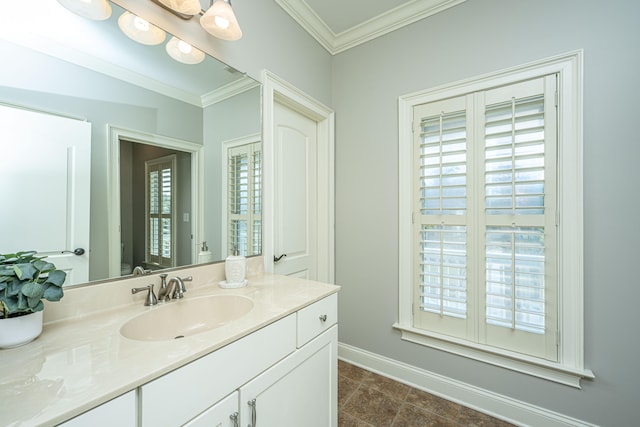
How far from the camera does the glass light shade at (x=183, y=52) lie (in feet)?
3.73

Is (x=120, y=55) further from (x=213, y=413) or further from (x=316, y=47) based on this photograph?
(x=316, y=47)

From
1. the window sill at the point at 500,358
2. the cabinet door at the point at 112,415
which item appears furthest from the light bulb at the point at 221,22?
the window sill at the point at 500,358

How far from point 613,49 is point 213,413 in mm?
2293

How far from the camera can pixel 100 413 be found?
1.61 ft

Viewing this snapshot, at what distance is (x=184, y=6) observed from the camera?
1.09m

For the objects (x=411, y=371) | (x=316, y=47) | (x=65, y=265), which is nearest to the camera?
(x=65, y=265)

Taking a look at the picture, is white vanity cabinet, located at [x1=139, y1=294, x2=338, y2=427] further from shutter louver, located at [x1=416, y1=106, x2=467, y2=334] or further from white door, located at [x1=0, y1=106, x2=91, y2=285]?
shutter louver, located at [x1=416, y1=106, x2=467, y2=334]

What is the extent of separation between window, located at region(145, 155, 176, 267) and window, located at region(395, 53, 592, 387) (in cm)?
144

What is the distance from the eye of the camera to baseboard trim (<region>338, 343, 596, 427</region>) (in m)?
1.39

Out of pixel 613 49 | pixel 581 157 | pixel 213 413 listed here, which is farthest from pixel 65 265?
pixel 613 49

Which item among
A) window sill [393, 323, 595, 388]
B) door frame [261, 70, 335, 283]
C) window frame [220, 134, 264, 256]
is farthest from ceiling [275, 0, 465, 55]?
window sill [393, 323, 595, 388]

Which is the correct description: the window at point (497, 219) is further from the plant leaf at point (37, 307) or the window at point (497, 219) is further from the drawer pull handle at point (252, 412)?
the plant leaf at point (37, 307)

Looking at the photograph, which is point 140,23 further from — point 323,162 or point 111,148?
point 323,162

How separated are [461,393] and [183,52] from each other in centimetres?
248
